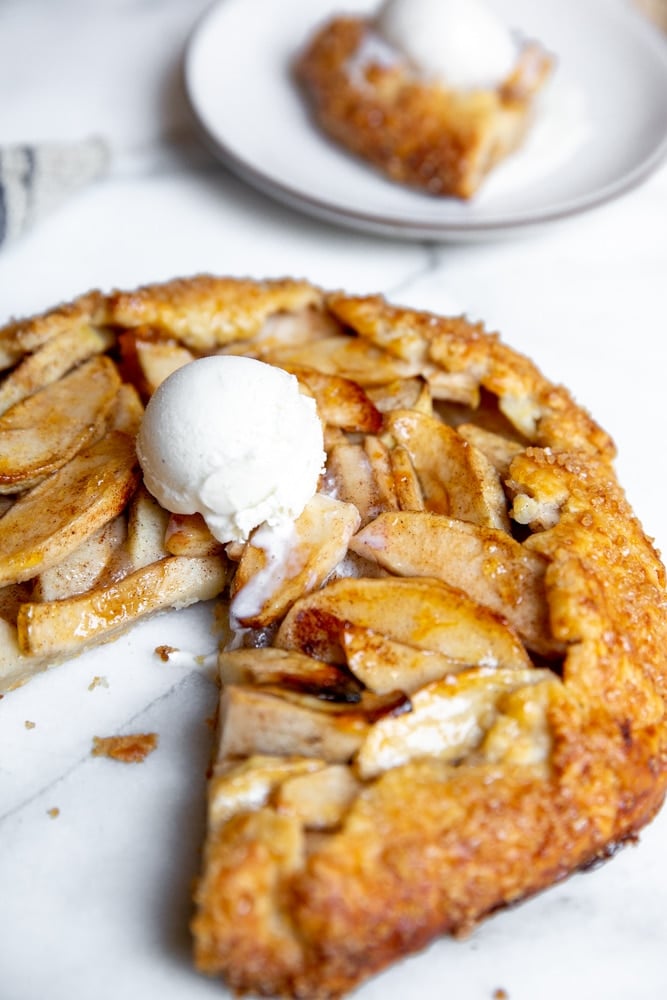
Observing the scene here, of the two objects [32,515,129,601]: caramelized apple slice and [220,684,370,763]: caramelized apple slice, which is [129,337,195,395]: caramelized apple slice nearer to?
[32,515,129,601]: caramelized apple slice

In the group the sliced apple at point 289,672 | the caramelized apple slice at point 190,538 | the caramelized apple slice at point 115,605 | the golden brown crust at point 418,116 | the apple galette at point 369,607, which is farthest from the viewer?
the golden brown crust at point 418,116

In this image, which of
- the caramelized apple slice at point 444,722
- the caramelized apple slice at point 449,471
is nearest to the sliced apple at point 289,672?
the caramelized apple slice at point 444,722

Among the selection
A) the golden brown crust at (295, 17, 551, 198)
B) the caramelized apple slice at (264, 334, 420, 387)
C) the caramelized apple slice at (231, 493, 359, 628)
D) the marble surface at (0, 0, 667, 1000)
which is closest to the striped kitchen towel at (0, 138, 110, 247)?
the marble surface at (0, 0, 667, 1000)

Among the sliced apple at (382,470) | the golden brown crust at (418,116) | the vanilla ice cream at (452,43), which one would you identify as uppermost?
the vanilla ice cream at (452,43)

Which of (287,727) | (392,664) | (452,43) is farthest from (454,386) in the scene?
(452,43)

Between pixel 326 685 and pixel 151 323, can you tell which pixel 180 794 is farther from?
pixel 151 323

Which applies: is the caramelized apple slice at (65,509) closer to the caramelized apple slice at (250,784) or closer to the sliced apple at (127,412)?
the sliced apple at (127,412)
